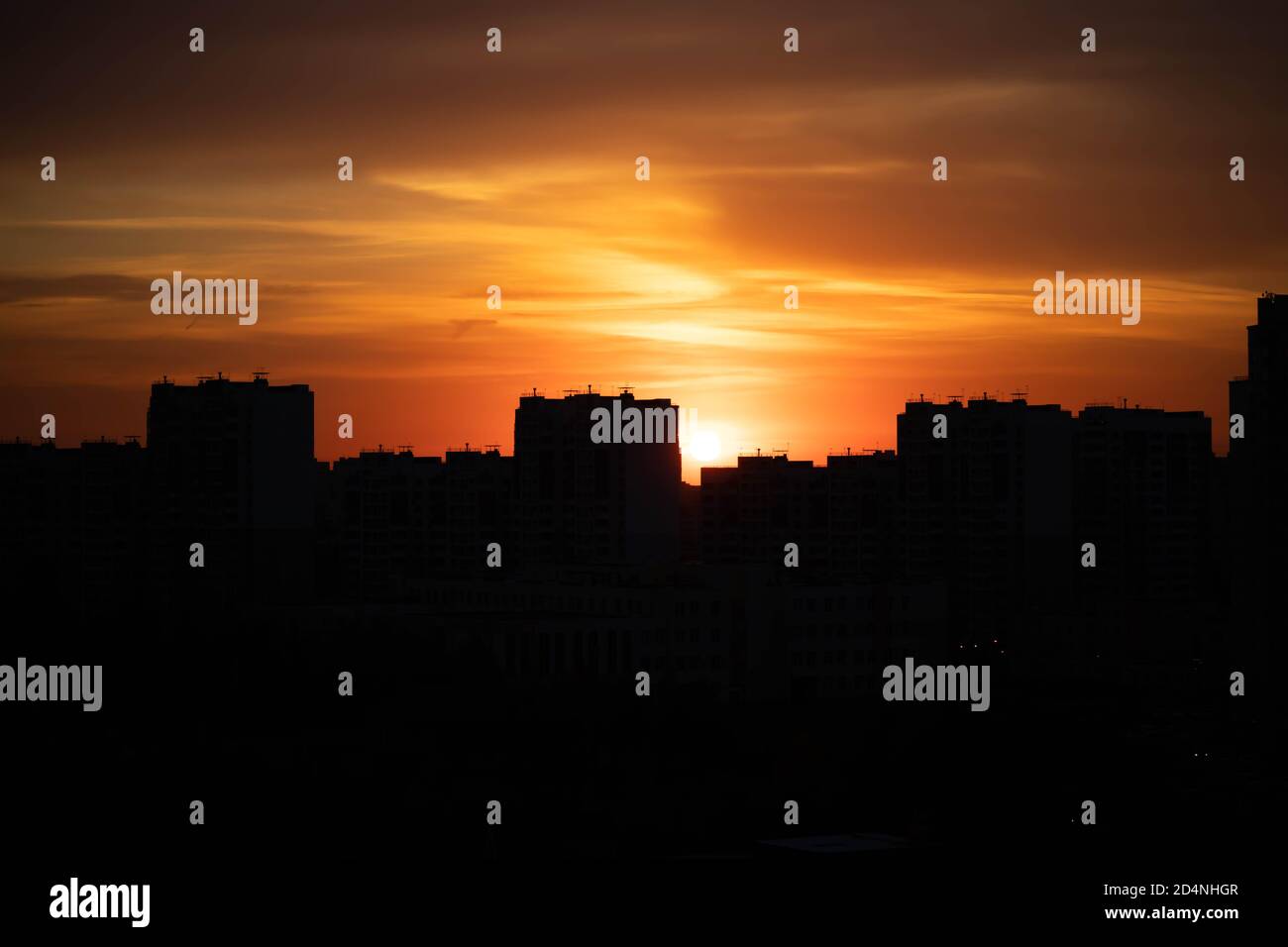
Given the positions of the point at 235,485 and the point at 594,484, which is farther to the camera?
the point at 594,484

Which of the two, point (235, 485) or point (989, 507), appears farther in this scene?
→ point (989, 507)

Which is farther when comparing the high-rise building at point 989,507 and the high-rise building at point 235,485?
the high-rise building at point 989,507

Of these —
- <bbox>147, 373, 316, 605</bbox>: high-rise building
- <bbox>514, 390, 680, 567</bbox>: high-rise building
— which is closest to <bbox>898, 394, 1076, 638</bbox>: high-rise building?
<bbox>514, 390, 680, 567</bbox>: high-rise building

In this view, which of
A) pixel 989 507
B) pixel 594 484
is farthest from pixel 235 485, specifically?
pixel 989 507

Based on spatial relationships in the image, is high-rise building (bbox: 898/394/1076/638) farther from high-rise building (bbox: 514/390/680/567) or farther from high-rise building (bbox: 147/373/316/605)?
high-rise building (bbox: 147/373/316/605)

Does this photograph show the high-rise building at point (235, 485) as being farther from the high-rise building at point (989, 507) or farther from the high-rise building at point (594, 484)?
the high-rise building at point (989, 507)

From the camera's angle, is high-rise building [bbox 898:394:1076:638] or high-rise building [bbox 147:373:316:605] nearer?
high-rise building [bbox 147:373:316:605]

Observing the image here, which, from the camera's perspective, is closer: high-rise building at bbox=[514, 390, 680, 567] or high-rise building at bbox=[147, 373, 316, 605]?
high-rise building at bbox=[147, 373, 316, 605]

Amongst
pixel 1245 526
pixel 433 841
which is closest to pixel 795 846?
pixel 433 841

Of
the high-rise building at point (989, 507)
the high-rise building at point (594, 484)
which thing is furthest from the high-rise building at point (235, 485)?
the high-rise building at point (989, 507)

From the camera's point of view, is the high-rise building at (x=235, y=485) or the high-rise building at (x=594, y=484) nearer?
the high-rise building at (x=235, y=485)

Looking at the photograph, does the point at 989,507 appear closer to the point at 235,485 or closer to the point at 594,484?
the point at 594,484
